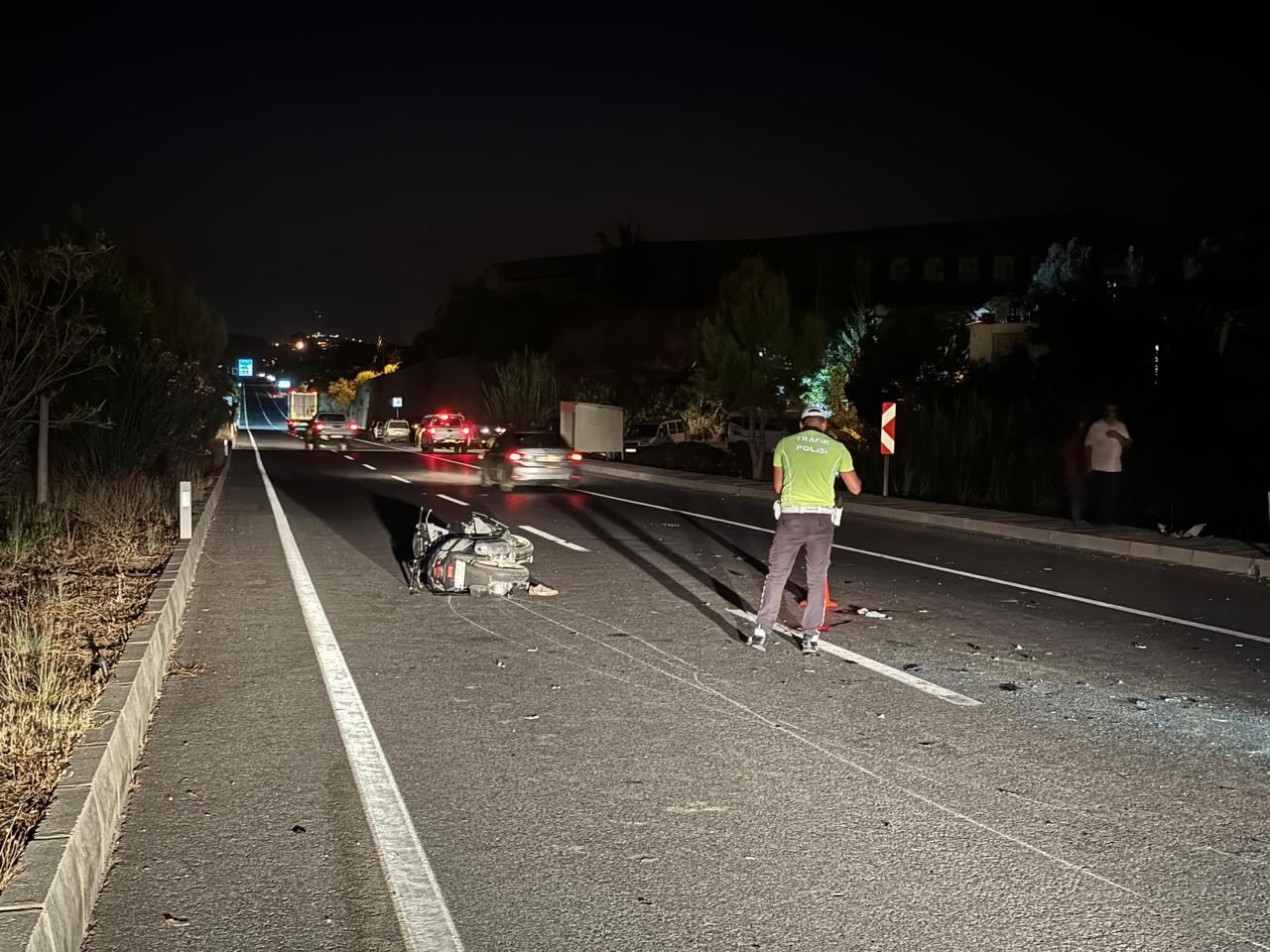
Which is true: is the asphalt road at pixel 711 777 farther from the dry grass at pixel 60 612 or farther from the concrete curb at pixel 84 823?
the dry grass at pixel 60 612

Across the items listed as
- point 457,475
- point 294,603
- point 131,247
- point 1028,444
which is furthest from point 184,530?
point 131,247

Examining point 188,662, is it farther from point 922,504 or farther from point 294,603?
point 922,504

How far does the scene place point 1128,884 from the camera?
4488 mm

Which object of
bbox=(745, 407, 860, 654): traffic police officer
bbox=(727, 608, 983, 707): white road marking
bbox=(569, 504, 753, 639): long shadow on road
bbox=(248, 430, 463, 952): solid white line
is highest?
bbox=(745, 407, 860, 654): traffic police officer

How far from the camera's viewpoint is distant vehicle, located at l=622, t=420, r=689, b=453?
41.6m

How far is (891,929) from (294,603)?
7.70 metres

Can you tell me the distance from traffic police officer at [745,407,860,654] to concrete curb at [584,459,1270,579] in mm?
7129

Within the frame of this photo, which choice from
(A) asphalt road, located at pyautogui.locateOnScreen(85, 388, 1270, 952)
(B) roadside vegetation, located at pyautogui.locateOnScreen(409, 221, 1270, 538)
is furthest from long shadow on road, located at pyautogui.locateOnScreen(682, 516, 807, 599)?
(B) roadside vegetation, located at pyautogui.locateOnScreen(409, 221, 1270, 538)

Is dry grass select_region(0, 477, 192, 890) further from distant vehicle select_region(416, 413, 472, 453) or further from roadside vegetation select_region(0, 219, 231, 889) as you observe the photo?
distant vehicle select_region(416, 413, 472, 453)

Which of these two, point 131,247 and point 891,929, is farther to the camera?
point 131,247

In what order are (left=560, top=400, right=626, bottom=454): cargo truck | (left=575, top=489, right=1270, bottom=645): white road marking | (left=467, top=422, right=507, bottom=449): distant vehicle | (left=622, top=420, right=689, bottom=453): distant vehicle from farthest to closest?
1. (left=467, top=422, right=507, bottom=449): distant vehicle
2. (left=622, top=420, right=689, bottom=453): distant vehicle
3. (left=560, top=400, right=626, bottom=454): cargo truck
4. (left=575, top=489, right=1270, bottom=645): white road marking

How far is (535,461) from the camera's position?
81.9 feet

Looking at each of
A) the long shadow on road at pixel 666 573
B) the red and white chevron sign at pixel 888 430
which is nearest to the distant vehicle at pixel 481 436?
the red and white chevron sign at pixel 888 430

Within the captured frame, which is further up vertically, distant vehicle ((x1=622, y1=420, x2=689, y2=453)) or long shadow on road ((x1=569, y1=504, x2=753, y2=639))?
distant vehicle ((x1=622, y1=420, x2=689, y2=453))
